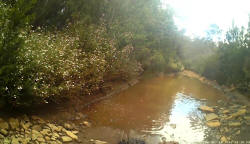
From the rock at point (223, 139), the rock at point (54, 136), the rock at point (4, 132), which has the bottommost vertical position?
the rock at point (223, 139)

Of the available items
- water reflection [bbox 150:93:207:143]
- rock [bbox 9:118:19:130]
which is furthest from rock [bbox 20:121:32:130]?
water reflection [bbox 150:93:207:143]

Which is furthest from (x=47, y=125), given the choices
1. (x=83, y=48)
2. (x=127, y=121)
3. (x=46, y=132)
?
(x=83, y=48)

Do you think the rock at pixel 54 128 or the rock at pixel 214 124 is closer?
the rock at pixel 54 128

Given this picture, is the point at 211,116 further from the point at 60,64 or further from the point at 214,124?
the point at 60,64

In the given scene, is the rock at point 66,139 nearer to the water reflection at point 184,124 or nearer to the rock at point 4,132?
the rock at point 4,132

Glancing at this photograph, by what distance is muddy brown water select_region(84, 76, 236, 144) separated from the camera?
6.65m

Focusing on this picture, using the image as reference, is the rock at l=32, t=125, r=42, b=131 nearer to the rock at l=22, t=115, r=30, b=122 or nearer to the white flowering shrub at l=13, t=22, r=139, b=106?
the rock at l=22, t=115, r=30, b=122

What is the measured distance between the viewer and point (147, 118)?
805cm

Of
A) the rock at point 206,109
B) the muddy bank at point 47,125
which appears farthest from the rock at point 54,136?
the rock at point 206,109

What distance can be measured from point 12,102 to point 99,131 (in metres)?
2.29

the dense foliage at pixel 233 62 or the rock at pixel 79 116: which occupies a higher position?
the dense foliage at pixel 233 62

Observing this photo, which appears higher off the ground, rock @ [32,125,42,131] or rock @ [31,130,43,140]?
rock @ [32,125,42,131]

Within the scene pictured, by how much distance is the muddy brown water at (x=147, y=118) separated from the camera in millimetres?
6652

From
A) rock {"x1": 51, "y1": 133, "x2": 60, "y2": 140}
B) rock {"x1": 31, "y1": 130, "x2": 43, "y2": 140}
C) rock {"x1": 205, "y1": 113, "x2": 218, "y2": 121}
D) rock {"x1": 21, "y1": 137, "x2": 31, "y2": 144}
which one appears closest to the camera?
rock {"x1": 21, "y1": 137, "x2": 31, "y2": 144}
